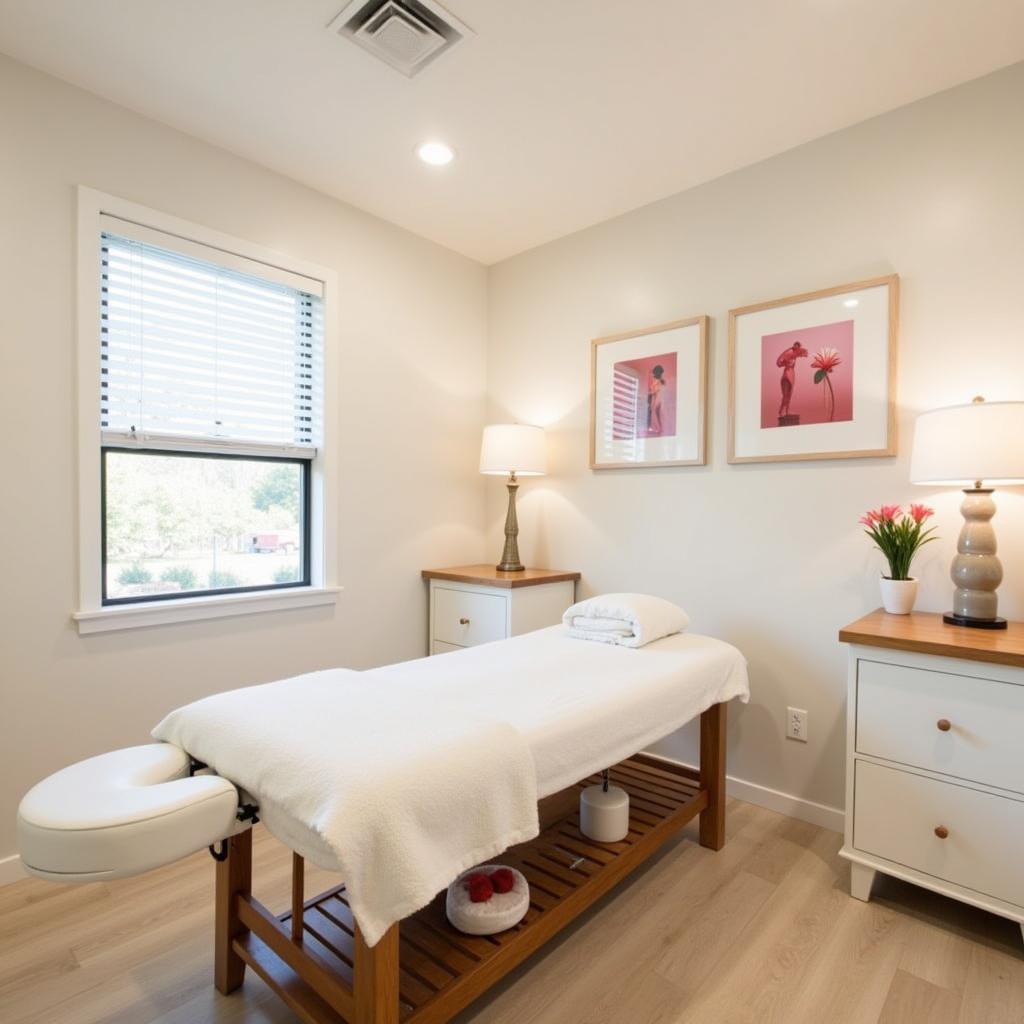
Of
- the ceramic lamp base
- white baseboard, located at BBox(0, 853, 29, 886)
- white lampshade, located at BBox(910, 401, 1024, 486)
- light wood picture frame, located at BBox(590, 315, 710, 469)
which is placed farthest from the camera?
light wood picture frame, located at BBox(590, 315, 710, 469)

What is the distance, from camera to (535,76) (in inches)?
74.6

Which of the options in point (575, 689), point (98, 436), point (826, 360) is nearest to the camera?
point (575, 689)

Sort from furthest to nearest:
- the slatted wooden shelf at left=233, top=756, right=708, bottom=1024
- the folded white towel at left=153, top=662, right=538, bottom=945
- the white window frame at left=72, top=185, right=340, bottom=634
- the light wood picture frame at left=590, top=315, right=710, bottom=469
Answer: the light wood picture frame at left=590, top=315, right=710, bottom=469
the white window frame at left=72, top=185, right=340, bottom=634
the slatted wooden shelf at left=233, top=756, right=708, bottom=1024
the folded white towel at left=153, top=662, right=538, bottom=945

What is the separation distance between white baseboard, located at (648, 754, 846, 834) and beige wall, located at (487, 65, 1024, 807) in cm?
3

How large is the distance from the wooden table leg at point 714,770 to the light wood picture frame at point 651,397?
3.31 ft

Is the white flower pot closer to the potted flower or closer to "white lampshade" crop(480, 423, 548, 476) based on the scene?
the potted flower

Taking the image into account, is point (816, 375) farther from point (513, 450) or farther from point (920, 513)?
point (513, 450)

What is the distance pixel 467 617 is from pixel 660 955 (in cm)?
153

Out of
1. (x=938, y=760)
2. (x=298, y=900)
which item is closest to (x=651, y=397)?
(x=938, y=760)

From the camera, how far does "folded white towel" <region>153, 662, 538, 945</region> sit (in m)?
0.98

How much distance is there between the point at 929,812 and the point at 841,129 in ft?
7.34

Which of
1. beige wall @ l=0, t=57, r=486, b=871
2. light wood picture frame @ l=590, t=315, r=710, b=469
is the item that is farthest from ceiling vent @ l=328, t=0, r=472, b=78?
light wood picture frame @ l=590, t=315, r=710, b=469

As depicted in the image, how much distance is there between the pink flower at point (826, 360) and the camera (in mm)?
2168

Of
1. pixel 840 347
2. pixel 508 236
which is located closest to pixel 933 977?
pixel 840 347
